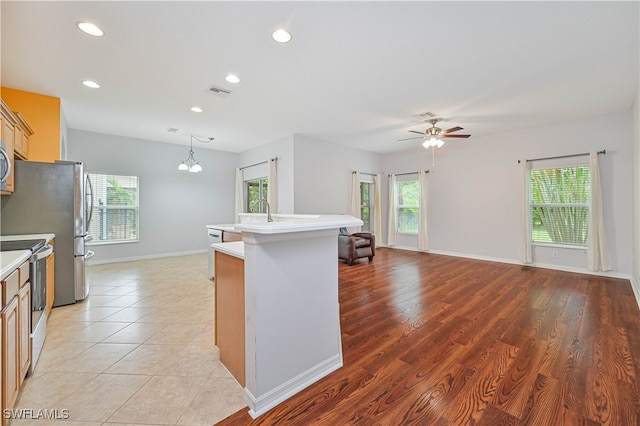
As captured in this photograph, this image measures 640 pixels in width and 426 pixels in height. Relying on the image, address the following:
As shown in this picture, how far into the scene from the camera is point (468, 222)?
6078 mm

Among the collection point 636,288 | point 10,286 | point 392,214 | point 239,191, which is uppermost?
point 239,191

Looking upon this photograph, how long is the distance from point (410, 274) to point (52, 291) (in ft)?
16.7

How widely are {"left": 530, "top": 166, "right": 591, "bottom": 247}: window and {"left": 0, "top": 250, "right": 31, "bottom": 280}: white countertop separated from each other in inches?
280

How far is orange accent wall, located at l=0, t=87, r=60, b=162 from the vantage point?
3.43 metres

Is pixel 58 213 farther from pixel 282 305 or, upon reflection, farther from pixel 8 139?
pixel 282 305

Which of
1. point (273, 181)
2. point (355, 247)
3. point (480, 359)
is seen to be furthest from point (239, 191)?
point (480, 359)

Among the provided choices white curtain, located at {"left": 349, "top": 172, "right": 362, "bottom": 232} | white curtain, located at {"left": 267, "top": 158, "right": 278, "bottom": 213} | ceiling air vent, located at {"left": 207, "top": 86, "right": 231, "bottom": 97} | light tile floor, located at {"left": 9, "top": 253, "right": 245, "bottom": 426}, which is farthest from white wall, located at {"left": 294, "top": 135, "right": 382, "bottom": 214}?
light tile floor, located at {"left": 9, "top": 253, "right": 245, "bottom": 426}

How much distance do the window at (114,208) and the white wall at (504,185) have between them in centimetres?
674

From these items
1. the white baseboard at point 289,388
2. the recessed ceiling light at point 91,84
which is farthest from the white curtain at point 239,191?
the white baseboard at point 289,388

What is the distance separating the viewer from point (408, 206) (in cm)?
730

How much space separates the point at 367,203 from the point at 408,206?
1.14 m

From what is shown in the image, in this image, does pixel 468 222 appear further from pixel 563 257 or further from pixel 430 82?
pixel 430 82

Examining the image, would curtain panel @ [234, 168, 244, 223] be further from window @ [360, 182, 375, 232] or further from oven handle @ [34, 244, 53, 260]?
oven handle @ [34, 244, 53, 260]

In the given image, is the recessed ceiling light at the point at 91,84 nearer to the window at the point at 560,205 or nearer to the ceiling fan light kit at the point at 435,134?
the ceiling fan light kit at the point at 435,134
